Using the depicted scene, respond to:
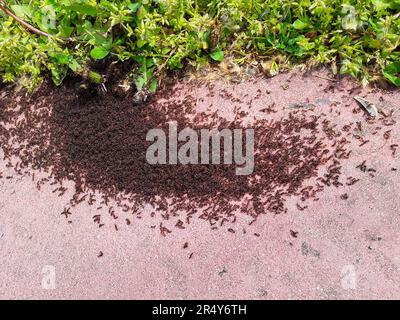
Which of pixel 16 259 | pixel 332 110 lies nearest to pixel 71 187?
pixel 16 259

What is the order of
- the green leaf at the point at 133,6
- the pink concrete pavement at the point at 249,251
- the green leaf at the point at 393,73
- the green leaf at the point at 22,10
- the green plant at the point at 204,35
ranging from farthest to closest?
the green leaf at the point at 22,10 → the green leaf at the point at 133,6 → the green plant at the point at 204,35 → the green leaf at the point at 393,73 → the pink concrete pavement at the point at 249,251

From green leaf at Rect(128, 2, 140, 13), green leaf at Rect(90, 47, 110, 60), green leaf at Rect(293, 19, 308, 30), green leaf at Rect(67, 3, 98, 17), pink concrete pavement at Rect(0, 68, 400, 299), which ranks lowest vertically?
pink concrete pavement at Rect(0, 68, 400, 299)

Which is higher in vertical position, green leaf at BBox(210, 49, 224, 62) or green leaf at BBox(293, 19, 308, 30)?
green leaf at BBox(293, 19, 308, 30)

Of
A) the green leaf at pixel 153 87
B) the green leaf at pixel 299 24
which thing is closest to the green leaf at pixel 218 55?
the green leaf at pixel 153 87

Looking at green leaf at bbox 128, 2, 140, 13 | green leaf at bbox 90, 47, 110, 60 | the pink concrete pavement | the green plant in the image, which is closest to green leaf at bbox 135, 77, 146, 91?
the green plant

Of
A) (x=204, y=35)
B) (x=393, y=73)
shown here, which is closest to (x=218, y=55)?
(x=204, y=35)

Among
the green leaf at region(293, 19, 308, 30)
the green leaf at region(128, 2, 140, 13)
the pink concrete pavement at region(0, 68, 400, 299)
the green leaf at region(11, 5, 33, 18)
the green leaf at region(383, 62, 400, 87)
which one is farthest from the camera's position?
the green leaf at region(11, 5, 33, 18)

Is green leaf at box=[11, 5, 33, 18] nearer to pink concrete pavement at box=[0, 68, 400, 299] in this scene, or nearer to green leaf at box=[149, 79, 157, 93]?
green leaf at box=[149, 79, 157, 93]

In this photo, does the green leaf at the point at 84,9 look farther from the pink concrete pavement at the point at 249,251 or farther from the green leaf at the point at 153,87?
the pink concrete pavement at the point at 249,251
